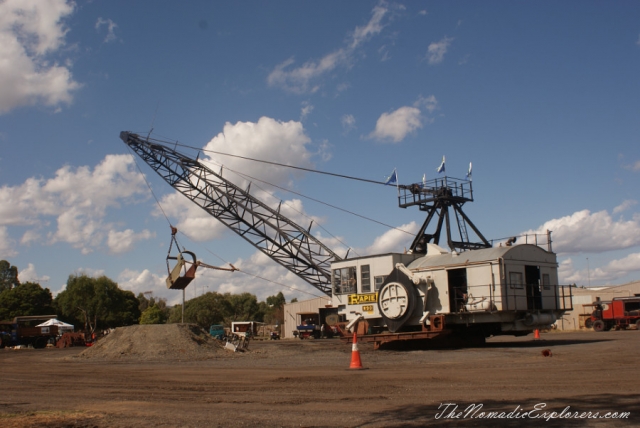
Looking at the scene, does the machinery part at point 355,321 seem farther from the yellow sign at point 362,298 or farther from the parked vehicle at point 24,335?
the parked vehicle at point 24,335

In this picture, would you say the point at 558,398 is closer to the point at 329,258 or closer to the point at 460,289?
the point at 460,289

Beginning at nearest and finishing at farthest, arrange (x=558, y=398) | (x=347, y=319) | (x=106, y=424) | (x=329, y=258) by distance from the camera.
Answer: (x=106, y=424), (x=558, y=398), (x=347, y=319), (x=329, y=258)

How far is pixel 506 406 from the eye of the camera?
7051 millimetres

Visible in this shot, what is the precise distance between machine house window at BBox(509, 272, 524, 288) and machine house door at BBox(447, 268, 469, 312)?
1.54 metres

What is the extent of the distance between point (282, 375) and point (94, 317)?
63357mm

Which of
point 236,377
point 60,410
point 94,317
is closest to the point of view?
point 60,410

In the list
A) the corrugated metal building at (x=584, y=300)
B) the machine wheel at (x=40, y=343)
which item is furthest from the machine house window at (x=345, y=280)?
the machine wheel at (x=40, y=343)

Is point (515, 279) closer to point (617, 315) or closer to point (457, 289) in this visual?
point (457, 289)

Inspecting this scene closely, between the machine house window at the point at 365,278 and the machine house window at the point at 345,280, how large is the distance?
1.12ft

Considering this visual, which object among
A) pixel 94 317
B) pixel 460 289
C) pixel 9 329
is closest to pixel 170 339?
pixel 460 289

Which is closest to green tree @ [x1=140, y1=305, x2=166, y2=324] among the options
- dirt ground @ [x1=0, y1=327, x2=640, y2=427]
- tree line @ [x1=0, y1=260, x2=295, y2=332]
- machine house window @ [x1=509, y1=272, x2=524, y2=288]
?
tree line @ [x1=0, y1=260, x2=295, y2=332]

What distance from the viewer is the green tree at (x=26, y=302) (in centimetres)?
6819

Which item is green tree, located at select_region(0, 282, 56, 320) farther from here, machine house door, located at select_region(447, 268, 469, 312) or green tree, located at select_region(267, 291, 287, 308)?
green tree, located at select_region(267, 291, 287, 308)

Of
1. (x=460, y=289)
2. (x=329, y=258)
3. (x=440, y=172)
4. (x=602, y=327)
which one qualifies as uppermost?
(x=440, y=172)
